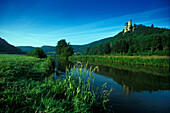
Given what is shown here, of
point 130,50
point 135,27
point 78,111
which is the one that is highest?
point 135,27

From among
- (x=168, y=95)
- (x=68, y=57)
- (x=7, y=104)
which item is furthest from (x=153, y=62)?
(x=68, y=57)

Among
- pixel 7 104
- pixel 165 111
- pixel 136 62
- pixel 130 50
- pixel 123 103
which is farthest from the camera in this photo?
pixel 130 50

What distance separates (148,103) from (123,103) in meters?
1.94

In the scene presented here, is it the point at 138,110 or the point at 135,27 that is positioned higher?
the point at 135,27

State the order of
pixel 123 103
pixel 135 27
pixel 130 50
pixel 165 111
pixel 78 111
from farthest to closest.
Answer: pixel 135 27, pixel 130 50, pixel 123 103, pixel 165 111, pixel 78 111

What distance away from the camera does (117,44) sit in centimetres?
6378

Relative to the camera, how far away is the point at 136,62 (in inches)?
1179

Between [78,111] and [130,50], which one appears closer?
[78,111]

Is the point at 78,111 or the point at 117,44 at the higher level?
the point at 117,44

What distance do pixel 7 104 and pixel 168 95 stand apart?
1174 cm

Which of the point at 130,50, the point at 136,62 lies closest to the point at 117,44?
the point at 130,50

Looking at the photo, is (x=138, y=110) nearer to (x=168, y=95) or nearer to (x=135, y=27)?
(x=168, y=95)

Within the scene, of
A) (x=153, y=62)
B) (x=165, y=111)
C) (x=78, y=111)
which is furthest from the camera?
(x=153, y=62)

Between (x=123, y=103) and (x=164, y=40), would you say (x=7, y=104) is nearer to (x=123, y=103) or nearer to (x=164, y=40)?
(x=123, y=103)
